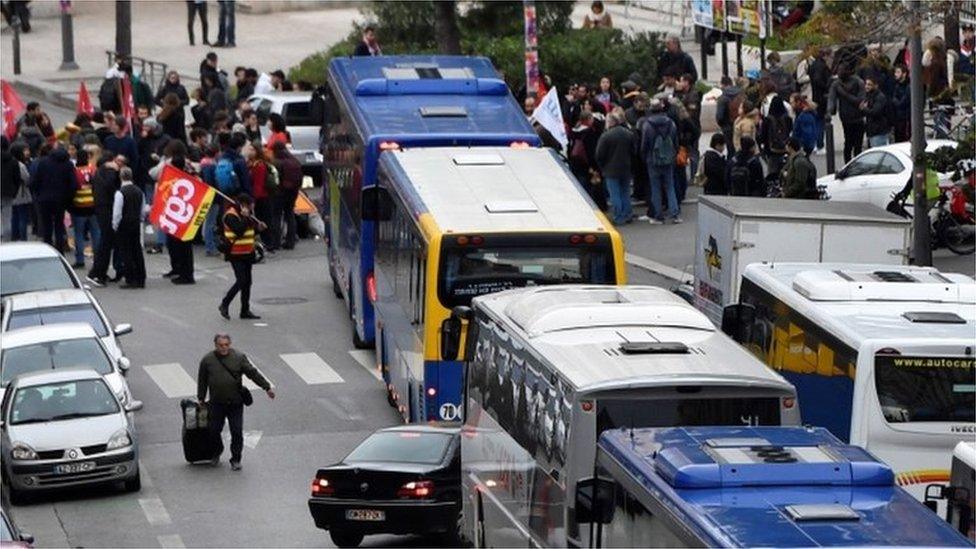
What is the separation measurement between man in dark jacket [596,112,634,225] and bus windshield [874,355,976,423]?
17.8m

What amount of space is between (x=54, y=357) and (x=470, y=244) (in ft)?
19.1

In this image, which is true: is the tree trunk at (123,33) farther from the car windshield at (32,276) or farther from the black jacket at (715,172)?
the car windshield at (32,276)

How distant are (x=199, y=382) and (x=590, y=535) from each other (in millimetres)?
10136

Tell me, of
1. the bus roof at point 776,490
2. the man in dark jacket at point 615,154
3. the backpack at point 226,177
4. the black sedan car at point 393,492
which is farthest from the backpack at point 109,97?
the bus roof at point 776,490

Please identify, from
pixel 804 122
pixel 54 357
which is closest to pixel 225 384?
pixel 54 357

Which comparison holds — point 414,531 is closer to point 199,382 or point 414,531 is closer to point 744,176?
point 199,382

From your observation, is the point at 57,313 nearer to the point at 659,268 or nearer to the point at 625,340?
the point at 659,268

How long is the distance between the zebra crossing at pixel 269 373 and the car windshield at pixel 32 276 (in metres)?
1.97

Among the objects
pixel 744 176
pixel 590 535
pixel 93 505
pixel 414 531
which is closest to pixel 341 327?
pixel 744 176

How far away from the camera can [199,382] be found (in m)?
24.4

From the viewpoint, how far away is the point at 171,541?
21.8m

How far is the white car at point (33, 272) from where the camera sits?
30438 millimetres

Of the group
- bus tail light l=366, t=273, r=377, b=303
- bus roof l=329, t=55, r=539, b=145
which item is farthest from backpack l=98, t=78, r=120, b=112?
bus tail light l=366, t=273, r=377, b=303

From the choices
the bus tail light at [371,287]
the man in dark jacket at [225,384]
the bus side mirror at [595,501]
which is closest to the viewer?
the bus side mirror at [595,501]
